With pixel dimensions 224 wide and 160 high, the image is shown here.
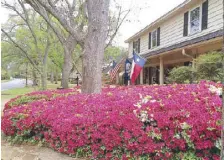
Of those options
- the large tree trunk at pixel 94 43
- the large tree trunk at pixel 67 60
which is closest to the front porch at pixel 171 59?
the large tree trunk at pixel 94 43

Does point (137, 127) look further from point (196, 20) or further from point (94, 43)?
point (196, 20)

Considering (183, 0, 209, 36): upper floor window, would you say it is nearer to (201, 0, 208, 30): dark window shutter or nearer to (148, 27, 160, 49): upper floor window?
(201, 0, 208, 30): dark window shutter

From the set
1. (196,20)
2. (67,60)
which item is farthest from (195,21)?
(67,60)

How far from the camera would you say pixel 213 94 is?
483 centimetres

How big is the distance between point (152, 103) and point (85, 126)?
3.89 feet

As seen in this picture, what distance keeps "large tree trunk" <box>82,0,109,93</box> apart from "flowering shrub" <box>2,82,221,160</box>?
2.00 m

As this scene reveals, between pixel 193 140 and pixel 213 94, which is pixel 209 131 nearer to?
pixel 193 140

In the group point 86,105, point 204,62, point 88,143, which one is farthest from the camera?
point 204,62

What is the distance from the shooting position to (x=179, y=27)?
15.0 meters

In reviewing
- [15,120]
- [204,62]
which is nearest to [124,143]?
[15,120]

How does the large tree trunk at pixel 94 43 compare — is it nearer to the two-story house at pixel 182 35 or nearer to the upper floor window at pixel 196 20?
the two-story house at pixel 182 35

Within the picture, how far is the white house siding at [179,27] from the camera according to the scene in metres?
11.1

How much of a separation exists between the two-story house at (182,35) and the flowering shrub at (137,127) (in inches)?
212

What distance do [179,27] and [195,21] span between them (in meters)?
2.00
